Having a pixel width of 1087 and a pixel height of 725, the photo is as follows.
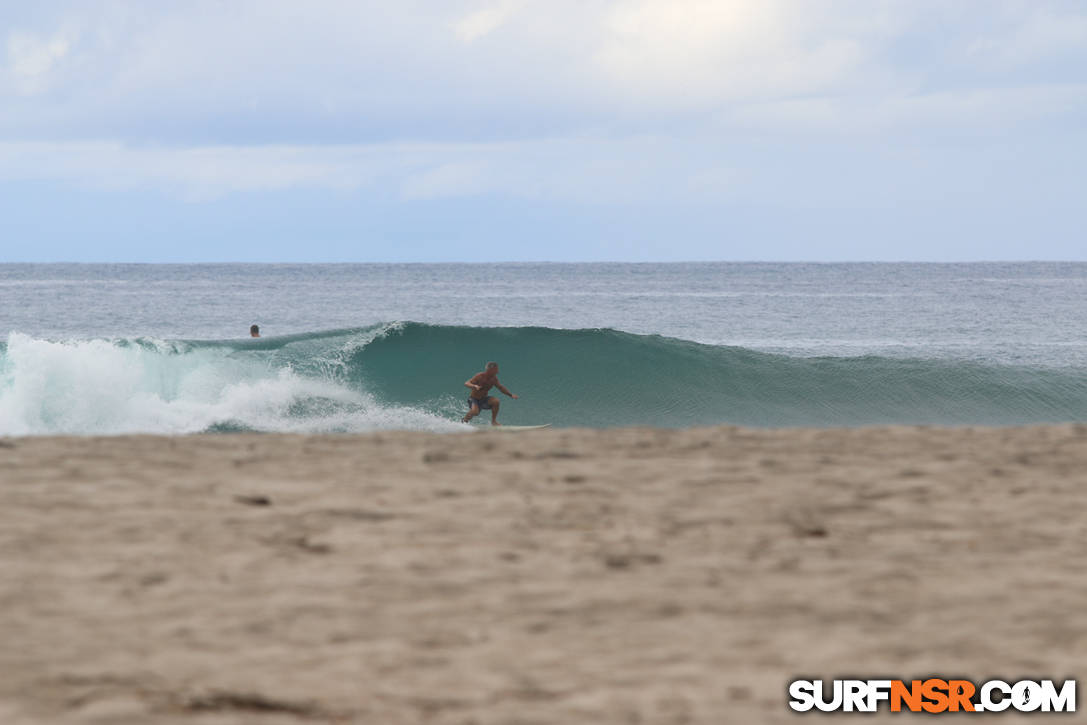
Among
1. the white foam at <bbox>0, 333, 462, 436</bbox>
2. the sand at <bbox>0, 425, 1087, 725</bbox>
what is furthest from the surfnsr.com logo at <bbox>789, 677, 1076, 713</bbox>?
the white foam at <bbox>0, 333, 462, 436</bbox>

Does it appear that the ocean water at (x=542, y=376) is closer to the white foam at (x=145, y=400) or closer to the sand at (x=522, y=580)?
the white foam at (x=145, y=400)

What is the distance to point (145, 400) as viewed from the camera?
1614 centimetres

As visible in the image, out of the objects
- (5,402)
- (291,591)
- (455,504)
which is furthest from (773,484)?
(5,402)

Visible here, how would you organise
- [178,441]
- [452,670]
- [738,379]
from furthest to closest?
1. [738,379]
2. [178,441]
3. [452,670]

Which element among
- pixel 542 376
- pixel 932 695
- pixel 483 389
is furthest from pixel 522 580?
pixel 542 376

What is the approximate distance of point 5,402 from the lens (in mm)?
15758

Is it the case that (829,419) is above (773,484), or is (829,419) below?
below

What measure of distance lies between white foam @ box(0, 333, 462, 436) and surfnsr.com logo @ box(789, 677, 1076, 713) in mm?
12618

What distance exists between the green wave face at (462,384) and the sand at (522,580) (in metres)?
10.4

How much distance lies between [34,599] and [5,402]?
1339 centimetres

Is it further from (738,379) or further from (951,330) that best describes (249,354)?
(951,330)

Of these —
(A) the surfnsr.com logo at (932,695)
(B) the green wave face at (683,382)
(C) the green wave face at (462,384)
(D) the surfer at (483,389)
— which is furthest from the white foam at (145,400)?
(A) the surfnsr.com logo at (932,695)

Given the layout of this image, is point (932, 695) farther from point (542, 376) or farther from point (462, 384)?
point (542, 376)

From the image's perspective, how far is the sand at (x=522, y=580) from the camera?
3.05m
